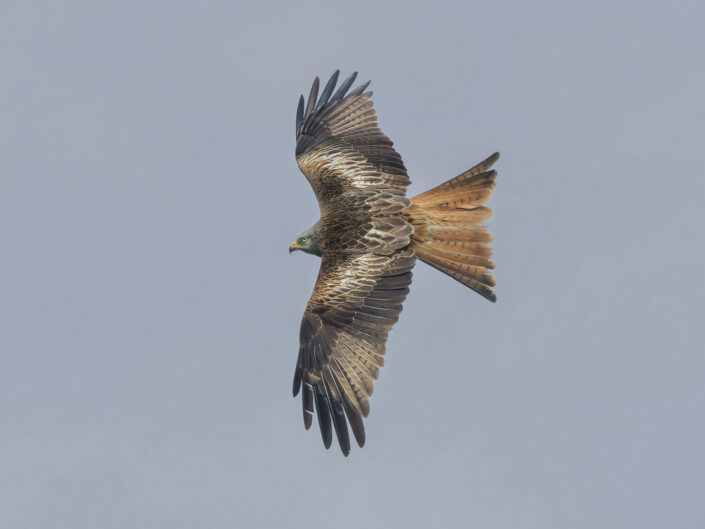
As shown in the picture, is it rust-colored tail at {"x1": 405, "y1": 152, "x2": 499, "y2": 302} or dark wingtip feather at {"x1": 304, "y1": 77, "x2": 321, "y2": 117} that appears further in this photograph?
dark wingtip feather at {"x1": 304, "y1": 77, "x2": 321, "y2": 117}

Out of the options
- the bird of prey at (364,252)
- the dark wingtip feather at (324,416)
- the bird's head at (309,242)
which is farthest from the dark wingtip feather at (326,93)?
the dark wingtip feather at (324,416)

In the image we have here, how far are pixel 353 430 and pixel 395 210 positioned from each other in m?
3.52

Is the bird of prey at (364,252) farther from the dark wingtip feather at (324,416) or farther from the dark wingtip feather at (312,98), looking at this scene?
the dark wingtip feather at (312,98)

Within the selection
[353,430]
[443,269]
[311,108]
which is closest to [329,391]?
[353,430]

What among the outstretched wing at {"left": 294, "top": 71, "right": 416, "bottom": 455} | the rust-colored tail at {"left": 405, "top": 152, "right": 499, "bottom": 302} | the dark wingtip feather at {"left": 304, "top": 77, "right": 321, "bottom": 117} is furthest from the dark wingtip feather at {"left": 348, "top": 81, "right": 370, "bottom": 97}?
the rust-colored tail at {"left": 405, "top": 152, "right": 499, "bottom": 302}

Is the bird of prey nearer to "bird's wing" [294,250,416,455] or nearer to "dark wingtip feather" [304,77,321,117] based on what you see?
"bird's wing" [294,250,416,455]

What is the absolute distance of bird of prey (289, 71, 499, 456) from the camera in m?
17.0

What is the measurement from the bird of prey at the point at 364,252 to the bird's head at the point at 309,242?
0.07 feet

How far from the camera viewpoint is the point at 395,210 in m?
18.2

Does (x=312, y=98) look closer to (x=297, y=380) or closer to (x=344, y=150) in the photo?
(x=344, y=150)

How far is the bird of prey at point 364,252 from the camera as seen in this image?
1698 cm

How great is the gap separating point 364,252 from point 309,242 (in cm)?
134

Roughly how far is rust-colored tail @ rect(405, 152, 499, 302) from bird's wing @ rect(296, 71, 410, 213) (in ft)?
1.69

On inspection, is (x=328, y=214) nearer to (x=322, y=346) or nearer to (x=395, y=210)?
(x=395, y=210)
